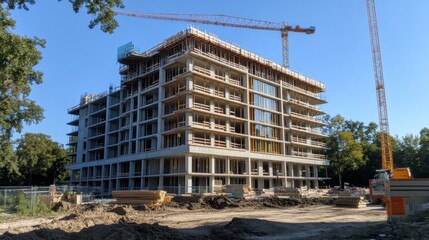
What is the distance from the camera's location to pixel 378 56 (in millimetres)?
76500

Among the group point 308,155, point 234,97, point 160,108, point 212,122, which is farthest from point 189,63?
point 308,155

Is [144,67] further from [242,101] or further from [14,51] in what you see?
[14,51]

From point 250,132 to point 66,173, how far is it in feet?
165

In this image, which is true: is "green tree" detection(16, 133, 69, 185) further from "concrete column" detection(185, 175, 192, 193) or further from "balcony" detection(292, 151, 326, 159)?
"balcony" detection(292, 151, 326, 159)

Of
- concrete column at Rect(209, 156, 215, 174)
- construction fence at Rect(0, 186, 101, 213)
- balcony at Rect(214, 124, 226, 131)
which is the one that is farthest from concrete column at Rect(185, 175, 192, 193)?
construction fence at Rect(0, 186, 101, 213)

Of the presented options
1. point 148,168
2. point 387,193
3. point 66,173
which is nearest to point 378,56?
point 148,168

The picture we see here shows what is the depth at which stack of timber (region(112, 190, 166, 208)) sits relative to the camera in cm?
2962

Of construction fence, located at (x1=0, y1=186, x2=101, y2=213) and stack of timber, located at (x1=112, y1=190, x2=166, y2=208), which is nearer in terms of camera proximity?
construction fence, located at (x1=0, y1=186, x2=101, y2=213)

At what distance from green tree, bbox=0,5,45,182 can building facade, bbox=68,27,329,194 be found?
19535 mm

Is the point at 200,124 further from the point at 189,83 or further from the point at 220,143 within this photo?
the point at 189,83

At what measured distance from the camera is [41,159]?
77.4 meters

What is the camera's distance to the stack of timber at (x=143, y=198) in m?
29.6

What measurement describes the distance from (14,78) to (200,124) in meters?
37.3

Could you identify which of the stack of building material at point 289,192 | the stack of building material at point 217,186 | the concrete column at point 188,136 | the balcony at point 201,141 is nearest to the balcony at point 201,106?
the concrete column at point 188,136
